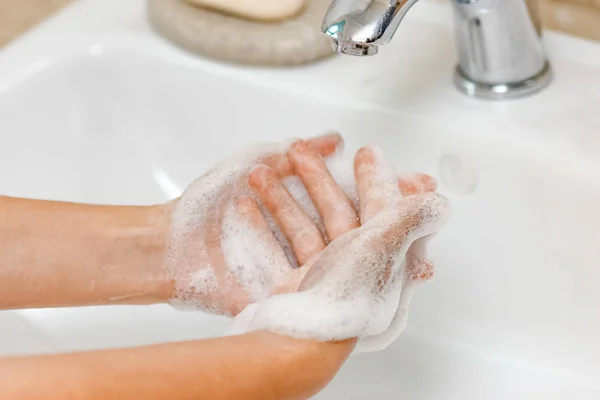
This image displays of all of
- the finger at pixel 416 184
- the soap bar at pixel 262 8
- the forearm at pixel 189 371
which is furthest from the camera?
the soap bar at pixel 262 8

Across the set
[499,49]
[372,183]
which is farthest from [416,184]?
[499,49]

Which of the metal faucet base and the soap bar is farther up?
the soap bar

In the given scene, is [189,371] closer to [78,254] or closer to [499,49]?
[78,254]

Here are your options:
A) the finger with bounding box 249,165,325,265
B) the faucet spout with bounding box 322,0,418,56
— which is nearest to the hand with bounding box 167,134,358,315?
the finger with bounding box 249,165,325,265

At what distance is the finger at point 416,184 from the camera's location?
50 centimetres

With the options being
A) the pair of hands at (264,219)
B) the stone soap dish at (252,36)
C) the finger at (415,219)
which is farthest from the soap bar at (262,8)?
the finger at (415,219)

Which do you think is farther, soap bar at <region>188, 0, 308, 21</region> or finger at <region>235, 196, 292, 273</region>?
soap bar at <region>188, 0, 308, 21</region>

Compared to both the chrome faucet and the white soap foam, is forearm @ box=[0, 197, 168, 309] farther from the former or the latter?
the chrome faucet

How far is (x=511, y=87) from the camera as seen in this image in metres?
0.59

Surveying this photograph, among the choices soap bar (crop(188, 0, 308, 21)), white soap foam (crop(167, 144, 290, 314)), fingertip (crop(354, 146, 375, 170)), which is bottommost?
white soap foam (crop(167, 144, 290, 314))

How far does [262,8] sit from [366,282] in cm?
30

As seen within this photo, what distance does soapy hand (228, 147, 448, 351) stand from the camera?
423mm

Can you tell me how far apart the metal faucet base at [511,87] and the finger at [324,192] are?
14cm

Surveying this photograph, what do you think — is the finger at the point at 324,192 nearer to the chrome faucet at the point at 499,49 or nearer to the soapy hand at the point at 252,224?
the soapy hand at the point at 252,224
